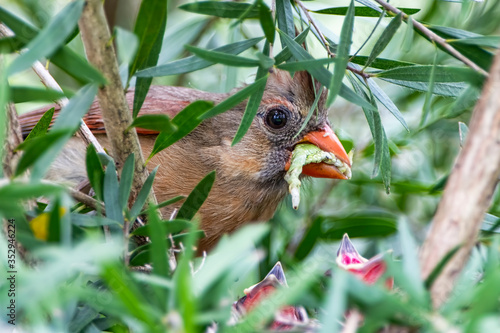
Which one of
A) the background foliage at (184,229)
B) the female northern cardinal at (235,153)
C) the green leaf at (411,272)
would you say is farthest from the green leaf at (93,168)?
the female northern cardinal at (235,153)

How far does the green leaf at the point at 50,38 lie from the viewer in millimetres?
1007

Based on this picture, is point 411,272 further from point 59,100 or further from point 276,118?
point 276,118

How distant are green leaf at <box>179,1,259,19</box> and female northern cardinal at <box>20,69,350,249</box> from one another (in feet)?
4.53

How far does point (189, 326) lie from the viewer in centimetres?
78

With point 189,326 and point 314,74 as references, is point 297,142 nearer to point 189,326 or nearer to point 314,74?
point 314,74

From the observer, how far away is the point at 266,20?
1.44 metres

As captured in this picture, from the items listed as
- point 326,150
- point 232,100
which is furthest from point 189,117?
point 326,150

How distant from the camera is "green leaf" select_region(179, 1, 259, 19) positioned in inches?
55.4

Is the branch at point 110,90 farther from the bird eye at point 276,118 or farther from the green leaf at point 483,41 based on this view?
the bird eye at point 276,118

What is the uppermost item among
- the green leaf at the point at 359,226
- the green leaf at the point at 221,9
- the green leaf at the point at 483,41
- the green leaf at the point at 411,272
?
the green leaf at the point at 483,41

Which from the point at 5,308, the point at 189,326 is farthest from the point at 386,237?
the point at 189,326

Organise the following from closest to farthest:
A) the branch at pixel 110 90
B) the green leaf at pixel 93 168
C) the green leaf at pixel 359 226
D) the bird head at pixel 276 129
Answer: the branch at pixel 110 90 < the green leaf at pixel 93 168 < the green leaf at pixel 359 226 < the bird head at pixel 276 129

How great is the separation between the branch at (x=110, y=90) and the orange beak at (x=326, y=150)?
1359 millimetres

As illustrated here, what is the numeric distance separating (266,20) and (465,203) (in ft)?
2.31
